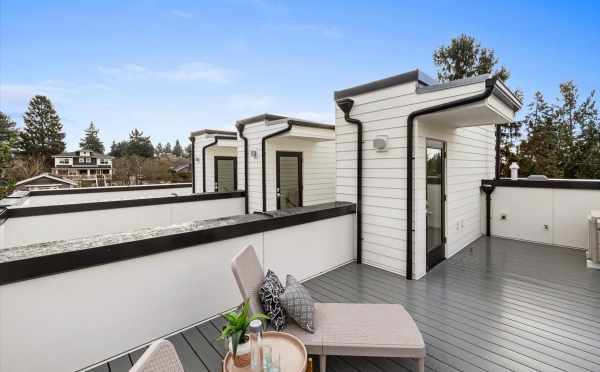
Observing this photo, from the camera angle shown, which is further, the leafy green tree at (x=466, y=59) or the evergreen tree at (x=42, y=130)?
the evergreen tree at (x=42, y=130)

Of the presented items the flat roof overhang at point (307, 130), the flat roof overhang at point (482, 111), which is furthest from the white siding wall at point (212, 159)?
the flat roof overhang at point (482, 111)

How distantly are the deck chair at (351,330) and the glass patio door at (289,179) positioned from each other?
4.21m

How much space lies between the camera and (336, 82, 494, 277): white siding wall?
376 centimetres

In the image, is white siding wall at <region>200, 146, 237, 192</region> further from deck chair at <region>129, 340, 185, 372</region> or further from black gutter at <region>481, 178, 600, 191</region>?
deck chair at <region>129, 340, 185, 372</region>

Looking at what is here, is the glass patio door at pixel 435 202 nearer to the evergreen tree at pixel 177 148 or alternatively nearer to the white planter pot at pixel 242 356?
the white planter pot at pixel 242 356

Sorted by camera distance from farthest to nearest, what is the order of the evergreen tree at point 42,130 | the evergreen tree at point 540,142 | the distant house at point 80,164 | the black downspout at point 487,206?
the evergreen tree at point 42,130, the distant house at point 80,164, the evergreen tree at point 540,142, the black downspout at point 487,206

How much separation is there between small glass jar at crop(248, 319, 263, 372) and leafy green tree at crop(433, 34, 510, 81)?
14.8 meters

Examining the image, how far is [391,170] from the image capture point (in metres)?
3.92

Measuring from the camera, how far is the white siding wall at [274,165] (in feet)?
20.8

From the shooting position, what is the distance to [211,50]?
28.2 feet

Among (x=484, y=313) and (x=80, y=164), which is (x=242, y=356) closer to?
(x=484, y=313)

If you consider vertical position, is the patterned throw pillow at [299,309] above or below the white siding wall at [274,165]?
below

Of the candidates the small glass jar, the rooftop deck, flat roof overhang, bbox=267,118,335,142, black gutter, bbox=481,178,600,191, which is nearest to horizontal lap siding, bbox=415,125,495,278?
black gutter, bbox=481,178,600,191

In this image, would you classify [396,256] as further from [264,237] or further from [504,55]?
[504,55]
